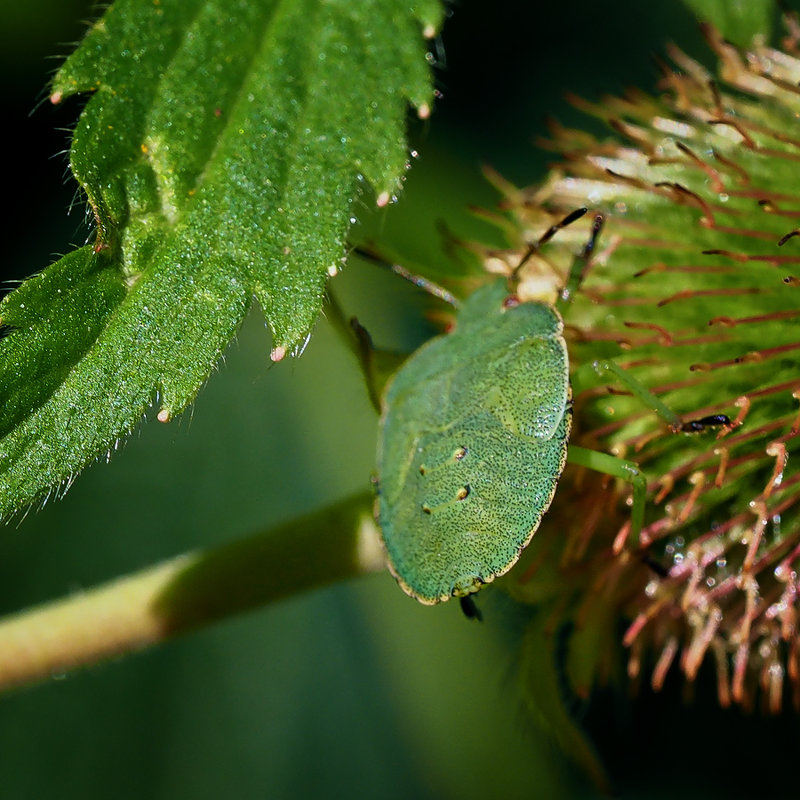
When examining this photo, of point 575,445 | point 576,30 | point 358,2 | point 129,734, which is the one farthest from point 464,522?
point 576,30

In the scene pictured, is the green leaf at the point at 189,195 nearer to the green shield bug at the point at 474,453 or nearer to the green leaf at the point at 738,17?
the green shield bug at the point at 474,453

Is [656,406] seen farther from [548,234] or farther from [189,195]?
[189,195]

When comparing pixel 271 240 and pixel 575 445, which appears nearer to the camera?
pixel 271 240

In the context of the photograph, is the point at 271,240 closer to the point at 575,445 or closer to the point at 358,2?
the point at 358,2

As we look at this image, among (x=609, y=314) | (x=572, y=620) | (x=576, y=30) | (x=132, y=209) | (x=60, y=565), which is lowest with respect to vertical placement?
(x=60, y=565)

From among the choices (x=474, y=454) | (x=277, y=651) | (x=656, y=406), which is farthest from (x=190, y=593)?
(x=277, y=651)

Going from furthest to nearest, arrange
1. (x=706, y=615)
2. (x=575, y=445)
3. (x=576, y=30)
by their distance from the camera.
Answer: (x=576, y=30)
(x=706, y=615)
(x=575, y=445)

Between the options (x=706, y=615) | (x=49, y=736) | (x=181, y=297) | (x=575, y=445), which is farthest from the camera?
(x=49, y=736)

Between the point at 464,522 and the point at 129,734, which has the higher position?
the point at 464,522
